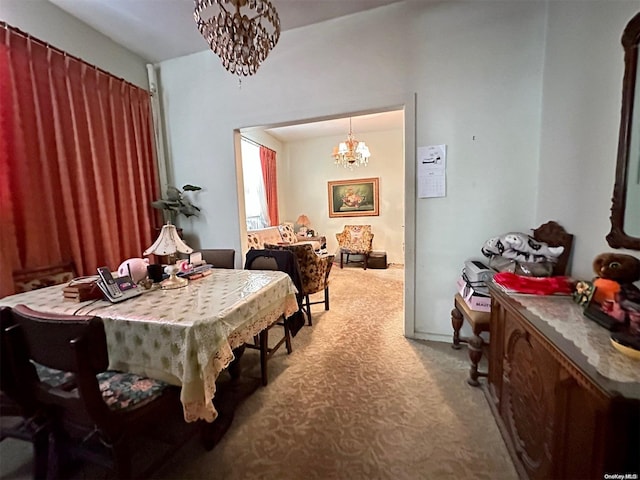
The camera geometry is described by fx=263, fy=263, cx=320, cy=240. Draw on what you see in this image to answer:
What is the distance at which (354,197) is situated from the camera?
6.26 m

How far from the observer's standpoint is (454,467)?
1268 mm

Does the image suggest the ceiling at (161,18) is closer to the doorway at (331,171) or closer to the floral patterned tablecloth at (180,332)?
the doorway at (331,171)

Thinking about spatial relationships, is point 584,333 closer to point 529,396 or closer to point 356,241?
point 529,396

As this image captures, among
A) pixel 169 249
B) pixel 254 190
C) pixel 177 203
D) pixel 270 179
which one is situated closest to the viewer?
pixel 169 249

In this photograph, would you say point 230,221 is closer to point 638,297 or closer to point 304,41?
point 304,41

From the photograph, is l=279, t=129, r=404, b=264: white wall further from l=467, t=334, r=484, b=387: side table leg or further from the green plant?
l=467, t=334, r=484, b=387: side table leg

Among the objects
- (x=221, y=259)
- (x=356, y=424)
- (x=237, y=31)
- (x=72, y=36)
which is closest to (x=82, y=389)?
(x=356, y=424)

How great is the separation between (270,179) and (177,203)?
3.20 meters

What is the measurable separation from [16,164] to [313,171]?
5159 mm

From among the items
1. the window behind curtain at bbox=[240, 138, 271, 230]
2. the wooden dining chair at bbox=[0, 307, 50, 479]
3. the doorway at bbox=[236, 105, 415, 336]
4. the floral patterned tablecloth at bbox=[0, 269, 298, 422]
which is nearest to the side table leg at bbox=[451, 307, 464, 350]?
the floral patterned tablecloth at bbox=[0, 269, 298, 422]

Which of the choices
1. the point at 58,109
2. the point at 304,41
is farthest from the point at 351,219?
the point at 58,109

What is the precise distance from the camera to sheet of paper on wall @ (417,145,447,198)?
2.29m

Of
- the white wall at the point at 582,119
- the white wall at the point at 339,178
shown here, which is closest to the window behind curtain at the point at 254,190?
the white wall at the point at 339,178

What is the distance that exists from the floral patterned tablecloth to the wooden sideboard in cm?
125
